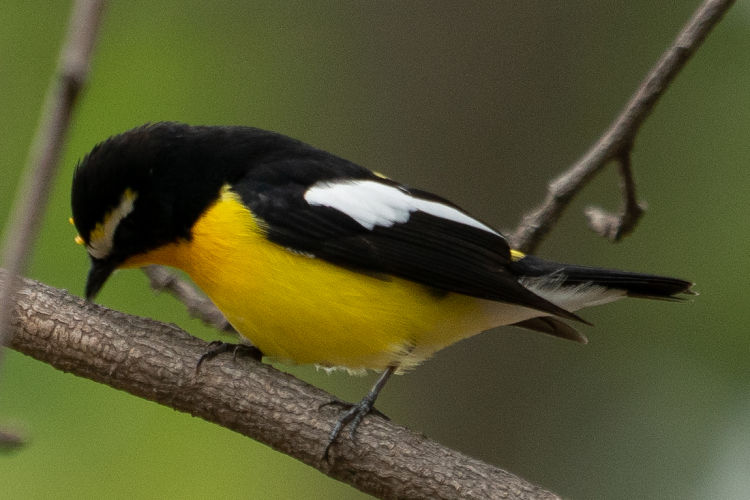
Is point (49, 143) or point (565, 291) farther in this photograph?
point (565, 291)

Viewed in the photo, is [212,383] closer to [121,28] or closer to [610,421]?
[610,421]

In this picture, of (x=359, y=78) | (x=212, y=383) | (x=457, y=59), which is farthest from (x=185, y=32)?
(x=212, y=383)

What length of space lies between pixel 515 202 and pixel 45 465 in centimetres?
308

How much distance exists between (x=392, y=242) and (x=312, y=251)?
307 mm

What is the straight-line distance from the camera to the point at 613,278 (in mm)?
3416

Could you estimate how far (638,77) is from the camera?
5.74m

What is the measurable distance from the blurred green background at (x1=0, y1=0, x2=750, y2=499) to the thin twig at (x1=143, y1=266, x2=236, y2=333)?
1120mm

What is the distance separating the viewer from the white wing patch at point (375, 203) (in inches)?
133

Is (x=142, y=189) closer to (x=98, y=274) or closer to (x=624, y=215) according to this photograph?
(x=98, y=274)

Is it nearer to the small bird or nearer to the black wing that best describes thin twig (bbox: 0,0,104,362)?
the small bird

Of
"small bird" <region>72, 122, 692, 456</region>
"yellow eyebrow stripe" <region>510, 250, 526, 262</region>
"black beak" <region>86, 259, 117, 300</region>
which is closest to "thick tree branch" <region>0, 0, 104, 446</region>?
"small bird" <region>72, 122, 692, 456</region>

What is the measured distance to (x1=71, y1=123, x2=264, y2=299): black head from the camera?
3.35 meters

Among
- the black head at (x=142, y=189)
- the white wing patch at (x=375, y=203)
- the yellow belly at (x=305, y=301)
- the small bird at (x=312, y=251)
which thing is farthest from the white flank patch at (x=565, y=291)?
the black head at (x=142, y=189)

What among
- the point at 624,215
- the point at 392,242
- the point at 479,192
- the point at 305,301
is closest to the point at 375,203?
the point at 392,242
